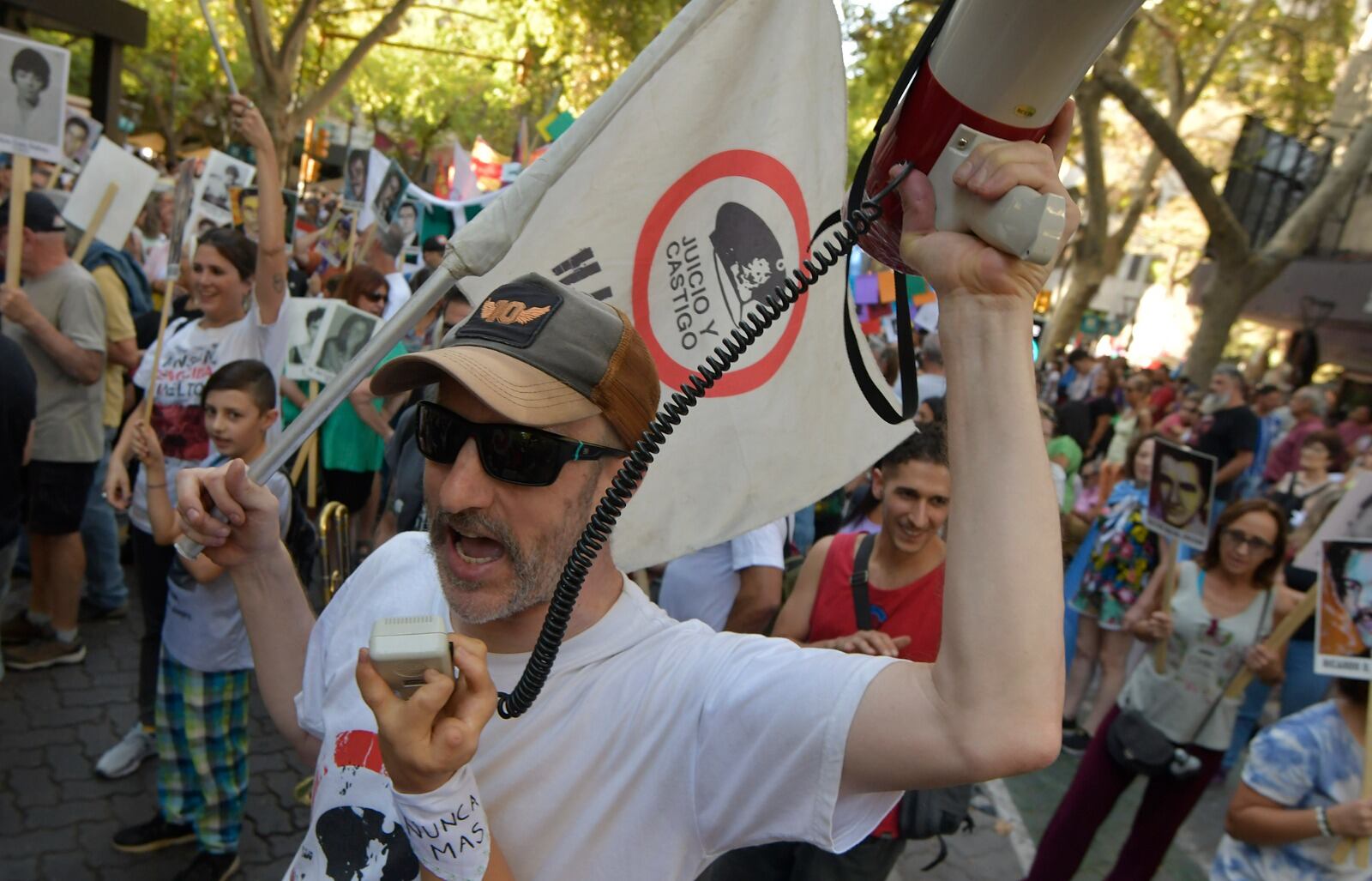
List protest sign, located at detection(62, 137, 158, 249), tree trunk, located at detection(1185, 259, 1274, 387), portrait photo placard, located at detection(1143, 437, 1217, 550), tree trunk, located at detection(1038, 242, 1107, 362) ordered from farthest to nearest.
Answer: tree trunk, located at detection(1038, 242, 1107, 362) < tree trunk, located at detection(1185, 259, 1274, 387) < protest sign, located at detection(62, 137, 158, 249) < portrait photo placard, located at detection(1143, 437, 1217, 550)

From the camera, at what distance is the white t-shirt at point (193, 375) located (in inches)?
165

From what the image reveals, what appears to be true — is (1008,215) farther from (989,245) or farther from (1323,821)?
(1323,821)

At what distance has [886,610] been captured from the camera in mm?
3096

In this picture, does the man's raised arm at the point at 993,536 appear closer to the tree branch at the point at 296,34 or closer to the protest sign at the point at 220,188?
the protest sign at the point at 220,188

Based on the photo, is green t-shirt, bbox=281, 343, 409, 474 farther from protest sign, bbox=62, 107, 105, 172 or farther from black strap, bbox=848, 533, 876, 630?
protest sign, bbox=62, 107, 105, 172

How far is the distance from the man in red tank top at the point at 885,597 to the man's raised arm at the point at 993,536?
68.6 inches

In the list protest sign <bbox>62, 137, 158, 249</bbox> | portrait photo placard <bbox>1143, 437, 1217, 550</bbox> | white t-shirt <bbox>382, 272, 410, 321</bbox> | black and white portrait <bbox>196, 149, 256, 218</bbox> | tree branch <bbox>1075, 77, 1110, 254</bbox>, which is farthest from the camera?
tree branch <bbox>1075, 77, 1110, 254</bbox>

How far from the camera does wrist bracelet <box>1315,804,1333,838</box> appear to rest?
117 inches

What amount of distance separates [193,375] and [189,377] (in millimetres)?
17

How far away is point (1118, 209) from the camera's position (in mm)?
29938

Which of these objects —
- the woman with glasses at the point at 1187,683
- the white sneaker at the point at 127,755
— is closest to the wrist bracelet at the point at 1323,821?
the woman with glasses at the point at 1187,683

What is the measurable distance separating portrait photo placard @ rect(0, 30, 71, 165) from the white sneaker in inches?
97.1

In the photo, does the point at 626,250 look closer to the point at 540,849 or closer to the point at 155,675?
the point at 540,849

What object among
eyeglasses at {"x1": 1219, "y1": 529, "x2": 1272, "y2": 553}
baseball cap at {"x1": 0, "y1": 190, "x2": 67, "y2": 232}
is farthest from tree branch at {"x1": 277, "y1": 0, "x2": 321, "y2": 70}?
eyeglasses at {"x1": 1219, "y1": 529, "x2": 1272, "y2": 553}
